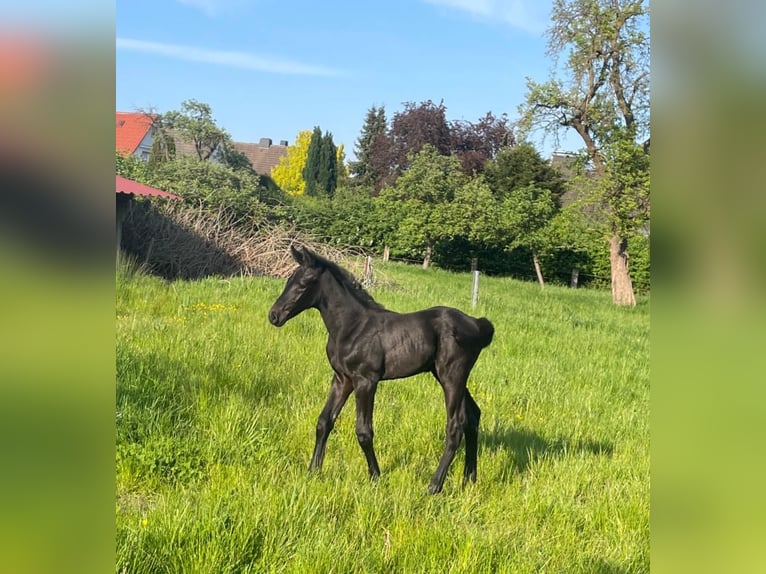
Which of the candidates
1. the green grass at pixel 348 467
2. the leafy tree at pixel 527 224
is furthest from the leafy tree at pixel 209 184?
the green grass at pixel 348 467

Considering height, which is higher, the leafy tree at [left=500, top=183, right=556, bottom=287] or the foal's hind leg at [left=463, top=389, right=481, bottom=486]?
the leafy tree at [left=500, top=183, right=556, bottom=287]

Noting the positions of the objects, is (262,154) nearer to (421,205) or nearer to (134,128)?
(134,128)

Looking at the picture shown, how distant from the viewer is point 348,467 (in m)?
4.21

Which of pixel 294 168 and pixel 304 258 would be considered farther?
pixel 294 168

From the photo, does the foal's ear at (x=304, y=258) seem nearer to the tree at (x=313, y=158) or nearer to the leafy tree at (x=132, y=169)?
the leafy tree at (x=132, y=169)

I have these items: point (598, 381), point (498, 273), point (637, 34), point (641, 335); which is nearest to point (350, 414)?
point (598, 381)

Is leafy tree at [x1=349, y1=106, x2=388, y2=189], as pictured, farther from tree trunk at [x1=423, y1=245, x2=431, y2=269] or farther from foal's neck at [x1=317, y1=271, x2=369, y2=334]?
foal's neck at [x1=317, y1=271, x2=369, y2=334]

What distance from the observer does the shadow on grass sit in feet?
16.0

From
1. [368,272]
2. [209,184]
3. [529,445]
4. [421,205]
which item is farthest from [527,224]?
[529,445]

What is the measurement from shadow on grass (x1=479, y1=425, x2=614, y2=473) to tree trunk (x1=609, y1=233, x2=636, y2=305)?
14.9 m

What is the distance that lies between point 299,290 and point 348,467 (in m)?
1.33

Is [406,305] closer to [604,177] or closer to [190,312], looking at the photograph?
[190,312]

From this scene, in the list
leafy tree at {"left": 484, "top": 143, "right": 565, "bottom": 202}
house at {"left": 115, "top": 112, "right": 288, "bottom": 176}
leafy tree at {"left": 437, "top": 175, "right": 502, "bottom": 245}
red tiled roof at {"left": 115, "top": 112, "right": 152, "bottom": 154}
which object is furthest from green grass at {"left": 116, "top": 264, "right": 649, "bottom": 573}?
A: leafy tree at {"left": 484, "top": 143, "right": 565, "bottom": 202}
